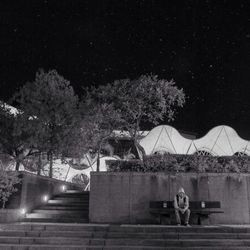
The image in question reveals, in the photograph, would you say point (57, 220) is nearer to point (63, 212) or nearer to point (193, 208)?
point (63, 212)

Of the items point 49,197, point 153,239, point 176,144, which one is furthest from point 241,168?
point 176,144

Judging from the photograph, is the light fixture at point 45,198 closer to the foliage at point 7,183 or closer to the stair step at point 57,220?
the foliage at point 7,183

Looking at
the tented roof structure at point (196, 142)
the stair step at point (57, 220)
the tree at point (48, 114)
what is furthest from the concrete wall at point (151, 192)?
the tented roof structure at point (196, 142)

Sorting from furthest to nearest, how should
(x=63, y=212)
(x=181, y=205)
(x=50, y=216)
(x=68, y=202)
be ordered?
1. (x=68, y=202)
2. (x=63, y=212)
3. (x=50, y=216)
4. (x=181, y=205)

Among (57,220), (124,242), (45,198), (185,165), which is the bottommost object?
(124,242)

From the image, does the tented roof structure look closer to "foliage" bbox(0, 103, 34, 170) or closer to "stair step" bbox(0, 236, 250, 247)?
"foliage" bbox(0, 103, 34, 170)

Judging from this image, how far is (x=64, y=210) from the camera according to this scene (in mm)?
16828

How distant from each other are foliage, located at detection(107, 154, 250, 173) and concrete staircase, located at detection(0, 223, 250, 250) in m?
3.83

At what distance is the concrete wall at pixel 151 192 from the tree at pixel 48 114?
Answer: 6.02m

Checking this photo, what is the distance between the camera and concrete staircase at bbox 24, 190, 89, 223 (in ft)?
50.5

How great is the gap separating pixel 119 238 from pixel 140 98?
407 inches

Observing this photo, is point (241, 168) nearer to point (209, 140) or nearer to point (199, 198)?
point (199, 198)

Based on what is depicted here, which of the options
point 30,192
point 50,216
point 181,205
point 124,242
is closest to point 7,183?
point 30,192

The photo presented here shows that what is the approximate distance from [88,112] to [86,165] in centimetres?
2463
